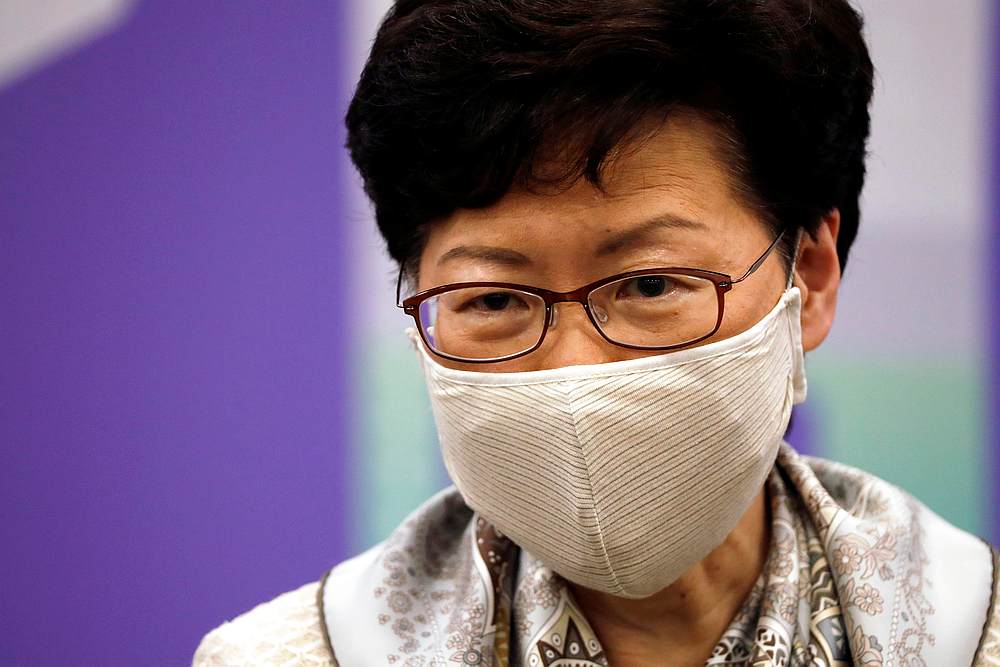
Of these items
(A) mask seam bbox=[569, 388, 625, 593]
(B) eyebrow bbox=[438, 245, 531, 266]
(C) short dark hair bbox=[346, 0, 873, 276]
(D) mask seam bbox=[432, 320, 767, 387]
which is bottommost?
(A) mask seam bbox=[569, 388, 625, 593]

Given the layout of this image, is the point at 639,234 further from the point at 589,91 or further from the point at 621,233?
the point at 589,91

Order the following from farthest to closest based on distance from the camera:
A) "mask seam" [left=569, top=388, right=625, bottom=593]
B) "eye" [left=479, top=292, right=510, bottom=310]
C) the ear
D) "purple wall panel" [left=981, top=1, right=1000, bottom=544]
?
"purple wall panel" [left=981, top=1, right=1000, bottom=544], the ear, "eye" [left=479, top=292, right=510, bottom=310], "mask seam" [left=569, top=388, right=625, bottom=593]

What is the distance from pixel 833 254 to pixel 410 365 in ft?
3.38

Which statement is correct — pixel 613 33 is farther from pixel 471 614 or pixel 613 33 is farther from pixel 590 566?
pixel 471 614

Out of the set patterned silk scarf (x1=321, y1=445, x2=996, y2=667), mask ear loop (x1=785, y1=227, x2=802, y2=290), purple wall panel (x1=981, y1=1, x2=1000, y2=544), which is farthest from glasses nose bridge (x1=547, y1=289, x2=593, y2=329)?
purple wall panel (x1=981, y1=1, x2=1000, y2=544)

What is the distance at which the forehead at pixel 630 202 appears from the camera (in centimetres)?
120

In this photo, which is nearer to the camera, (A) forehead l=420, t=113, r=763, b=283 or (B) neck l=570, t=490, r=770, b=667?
(A) forehead l=420, t=113, r=763, b=283

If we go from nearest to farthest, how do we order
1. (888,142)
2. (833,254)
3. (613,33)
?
1. (613,33)
2. (833,254)
3. (888,142)

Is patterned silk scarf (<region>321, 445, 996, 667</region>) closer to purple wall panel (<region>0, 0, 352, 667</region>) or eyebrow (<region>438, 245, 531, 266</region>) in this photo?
eyebrow (<region>438, 245, 531, 266</region>)

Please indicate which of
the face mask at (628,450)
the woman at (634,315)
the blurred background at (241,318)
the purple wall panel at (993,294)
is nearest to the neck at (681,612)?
the woman at (634,315)

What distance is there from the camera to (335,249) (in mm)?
2238

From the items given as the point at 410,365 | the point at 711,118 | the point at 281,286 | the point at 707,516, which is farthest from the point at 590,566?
the point at 281,286

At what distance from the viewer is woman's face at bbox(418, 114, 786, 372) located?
47.3 inches

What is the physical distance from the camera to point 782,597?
1.33 m
